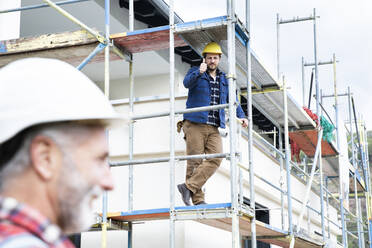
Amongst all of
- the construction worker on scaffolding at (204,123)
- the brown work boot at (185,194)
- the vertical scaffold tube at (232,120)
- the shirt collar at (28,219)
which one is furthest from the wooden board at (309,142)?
the shirt collar at (28,219)

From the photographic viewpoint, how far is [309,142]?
1412cm

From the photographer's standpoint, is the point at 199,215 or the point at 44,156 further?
the point at 199,215

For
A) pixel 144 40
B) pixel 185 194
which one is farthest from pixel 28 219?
pixel 144 40

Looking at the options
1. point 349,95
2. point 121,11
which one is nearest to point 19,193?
point 121,11

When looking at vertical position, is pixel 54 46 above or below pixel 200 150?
Result: above

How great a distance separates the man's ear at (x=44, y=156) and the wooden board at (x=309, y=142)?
38.7 ft

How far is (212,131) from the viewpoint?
24.5 feet

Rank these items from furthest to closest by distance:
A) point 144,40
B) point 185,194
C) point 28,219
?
point 144,40
point 185,194
point 28,219

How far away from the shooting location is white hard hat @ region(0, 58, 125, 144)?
1231mm

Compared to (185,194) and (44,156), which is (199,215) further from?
(44,156)

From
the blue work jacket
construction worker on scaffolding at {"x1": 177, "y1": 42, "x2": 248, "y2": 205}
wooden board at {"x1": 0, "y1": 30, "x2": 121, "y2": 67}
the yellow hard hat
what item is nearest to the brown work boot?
construction worker on scaffolding at {"x1": 177, "y1": 42, "x2": 248, "y2": 205}

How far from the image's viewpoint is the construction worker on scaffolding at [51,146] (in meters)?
1.23

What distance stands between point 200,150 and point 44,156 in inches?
240

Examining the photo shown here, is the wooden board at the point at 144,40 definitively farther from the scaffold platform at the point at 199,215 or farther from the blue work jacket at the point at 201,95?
the scaffold platform at the point at 199,215
